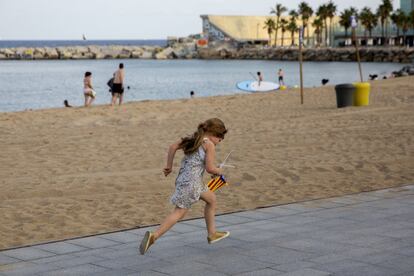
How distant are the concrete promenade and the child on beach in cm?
31

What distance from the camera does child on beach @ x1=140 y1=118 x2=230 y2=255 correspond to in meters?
7.23

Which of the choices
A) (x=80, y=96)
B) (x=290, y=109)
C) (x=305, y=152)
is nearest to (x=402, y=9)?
(x=80, y=96)

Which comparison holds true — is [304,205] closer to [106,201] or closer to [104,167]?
[106,201]

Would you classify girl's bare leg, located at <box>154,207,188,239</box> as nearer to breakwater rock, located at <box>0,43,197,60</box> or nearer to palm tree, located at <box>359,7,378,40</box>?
palm tree, located at <box>359,7,378,40</box>

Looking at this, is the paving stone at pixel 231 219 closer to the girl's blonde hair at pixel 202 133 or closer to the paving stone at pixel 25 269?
the girl's blonde hair at pixel 202 133

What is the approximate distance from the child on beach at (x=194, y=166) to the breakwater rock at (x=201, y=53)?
11947 centimetres

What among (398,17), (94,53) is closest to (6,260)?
(398,17)

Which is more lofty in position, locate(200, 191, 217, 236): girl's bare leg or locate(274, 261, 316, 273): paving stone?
locate(200, 191, 217, 236): girl's bare leg

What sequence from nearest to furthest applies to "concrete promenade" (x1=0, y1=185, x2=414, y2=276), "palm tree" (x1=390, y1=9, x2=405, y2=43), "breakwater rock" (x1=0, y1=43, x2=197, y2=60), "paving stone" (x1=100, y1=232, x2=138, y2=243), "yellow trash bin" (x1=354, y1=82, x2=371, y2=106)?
1. "concrete promenade" (x1=0, y1=185, x2=414, y2=276)
2. "paving stone" (x1=100, y1=232, x2=138, y2=243)
3. "yellow trash bin" (x1=354, y1=82, x2=371, y2=106)
4. "palm tree" (x1=390, y1=9, x2=405, y2=43)
5. "breakwater rock" (x1=0, y1=43, x2=197, y2=60)

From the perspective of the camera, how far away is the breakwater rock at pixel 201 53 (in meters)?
132

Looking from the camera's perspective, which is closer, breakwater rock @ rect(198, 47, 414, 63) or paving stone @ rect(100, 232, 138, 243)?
paving stone @ rect(100, 232, 138, 243)

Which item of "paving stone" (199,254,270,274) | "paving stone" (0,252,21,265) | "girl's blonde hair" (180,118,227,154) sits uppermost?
"girl's blonde hair" (180,118,227,154)

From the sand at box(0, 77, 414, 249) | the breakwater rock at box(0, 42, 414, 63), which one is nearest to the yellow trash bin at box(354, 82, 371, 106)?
the sand at box(0, 77, 414, 249)

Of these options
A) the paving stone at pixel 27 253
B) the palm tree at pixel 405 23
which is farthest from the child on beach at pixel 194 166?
the palm tree at pixel 405 23
